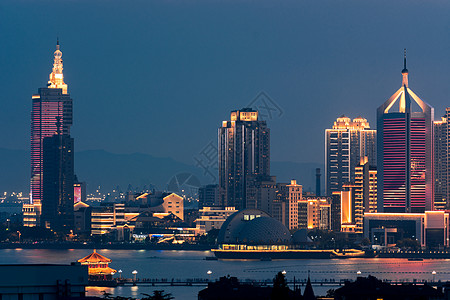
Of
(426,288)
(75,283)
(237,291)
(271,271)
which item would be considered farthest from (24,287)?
(271,271)

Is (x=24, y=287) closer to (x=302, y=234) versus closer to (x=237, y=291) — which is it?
(x=237, y=291)

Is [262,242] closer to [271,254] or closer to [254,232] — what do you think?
[254,232]

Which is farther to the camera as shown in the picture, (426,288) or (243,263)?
(243,263)

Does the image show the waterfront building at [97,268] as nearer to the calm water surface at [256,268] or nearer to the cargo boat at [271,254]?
the calm water surface at [256,268]

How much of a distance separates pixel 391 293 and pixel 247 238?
410 feet

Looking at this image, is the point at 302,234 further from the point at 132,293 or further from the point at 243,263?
A: the point at 132,293

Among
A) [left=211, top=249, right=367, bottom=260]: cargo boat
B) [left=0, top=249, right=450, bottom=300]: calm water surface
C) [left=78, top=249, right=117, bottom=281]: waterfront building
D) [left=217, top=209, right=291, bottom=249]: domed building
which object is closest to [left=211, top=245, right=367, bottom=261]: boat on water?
[left=211, top=249, right=367, bottom=260]: cargo boat

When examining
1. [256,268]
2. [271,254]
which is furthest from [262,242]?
[256,268]

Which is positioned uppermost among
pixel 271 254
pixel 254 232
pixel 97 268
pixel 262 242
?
pixel 254 232

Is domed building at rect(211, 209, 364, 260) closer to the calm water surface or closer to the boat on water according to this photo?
the boat on water

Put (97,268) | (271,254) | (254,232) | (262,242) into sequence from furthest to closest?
(254,232)
(262,242)
(271,254)
(97,268)

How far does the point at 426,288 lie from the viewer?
64688mm

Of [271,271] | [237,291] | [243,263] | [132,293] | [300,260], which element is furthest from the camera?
[300,260]

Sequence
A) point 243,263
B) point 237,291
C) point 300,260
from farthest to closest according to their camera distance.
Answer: point 300,260 < point 243,263 < point 237,291
